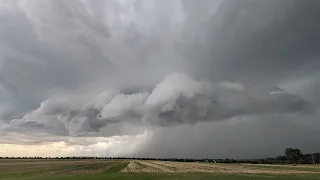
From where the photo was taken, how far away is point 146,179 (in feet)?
216

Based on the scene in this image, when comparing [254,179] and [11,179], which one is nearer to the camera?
[254,179]

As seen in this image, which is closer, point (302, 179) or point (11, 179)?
point (302, 179)

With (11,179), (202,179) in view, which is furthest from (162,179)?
(11,179)

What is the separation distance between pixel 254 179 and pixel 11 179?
169 ft

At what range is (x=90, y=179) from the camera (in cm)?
6662

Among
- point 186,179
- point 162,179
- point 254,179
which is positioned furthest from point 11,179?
point 254,179

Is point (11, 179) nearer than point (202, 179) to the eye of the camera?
No

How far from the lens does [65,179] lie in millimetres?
68375

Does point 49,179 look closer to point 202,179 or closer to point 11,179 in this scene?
point 11,179

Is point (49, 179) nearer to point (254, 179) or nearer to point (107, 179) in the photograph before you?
point (107, 179)

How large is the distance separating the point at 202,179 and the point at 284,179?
1780cm

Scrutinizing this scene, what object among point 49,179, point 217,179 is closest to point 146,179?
point 217,179

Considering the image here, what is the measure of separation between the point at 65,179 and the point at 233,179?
1336 inches

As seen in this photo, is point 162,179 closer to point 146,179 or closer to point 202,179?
point 146,179
